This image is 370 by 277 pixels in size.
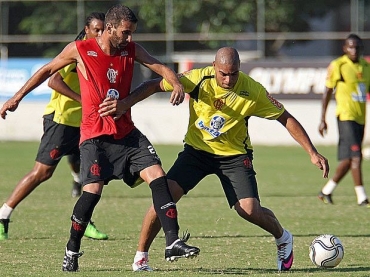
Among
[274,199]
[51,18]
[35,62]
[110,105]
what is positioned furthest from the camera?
[51,18]

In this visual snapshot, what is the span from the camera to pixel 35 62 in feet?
90.1

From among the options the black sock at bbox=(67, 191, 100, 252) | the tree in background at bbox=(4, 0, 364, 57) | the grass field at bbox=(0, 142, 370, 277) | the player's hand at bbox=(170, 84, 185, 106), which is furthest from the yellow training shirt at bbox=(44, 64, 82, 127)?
the tree in background at bbox=(4, 0, 364, 57)

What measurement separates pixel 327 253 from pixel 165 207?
59.9 inches

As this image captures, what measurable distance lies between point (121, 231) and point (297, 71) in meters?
15.9

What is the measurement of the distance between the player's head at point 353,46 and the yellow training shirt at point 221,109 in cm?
575

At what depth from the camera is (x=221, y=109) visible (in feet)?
26.2

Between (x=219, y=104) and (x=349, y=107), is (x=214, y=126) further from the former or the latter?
(x=349, y=107)

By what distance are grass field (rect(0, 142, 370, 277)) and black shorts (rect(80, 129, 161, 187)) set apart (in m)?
0.81

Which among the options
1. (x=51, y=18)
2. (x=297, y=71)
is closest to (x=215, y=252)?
(x=297, y=71)

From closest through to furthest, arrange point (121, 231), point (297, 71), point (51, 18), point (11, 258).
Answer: point (11, 258), point (121, 231), point (297, 71), point (51, 18)

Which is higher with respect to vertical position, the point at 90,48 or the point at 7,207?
the point at 90,48

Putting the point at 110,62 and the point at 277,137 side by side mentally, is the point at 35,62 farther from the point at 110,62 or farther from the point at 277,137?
the point at 110,62

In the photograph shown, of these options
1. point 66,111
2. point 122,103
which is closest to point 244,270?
point 122,103

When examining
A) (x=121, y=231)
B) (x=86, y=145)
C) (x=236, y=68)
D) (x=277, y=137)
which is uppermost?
(x=236, y=68)
